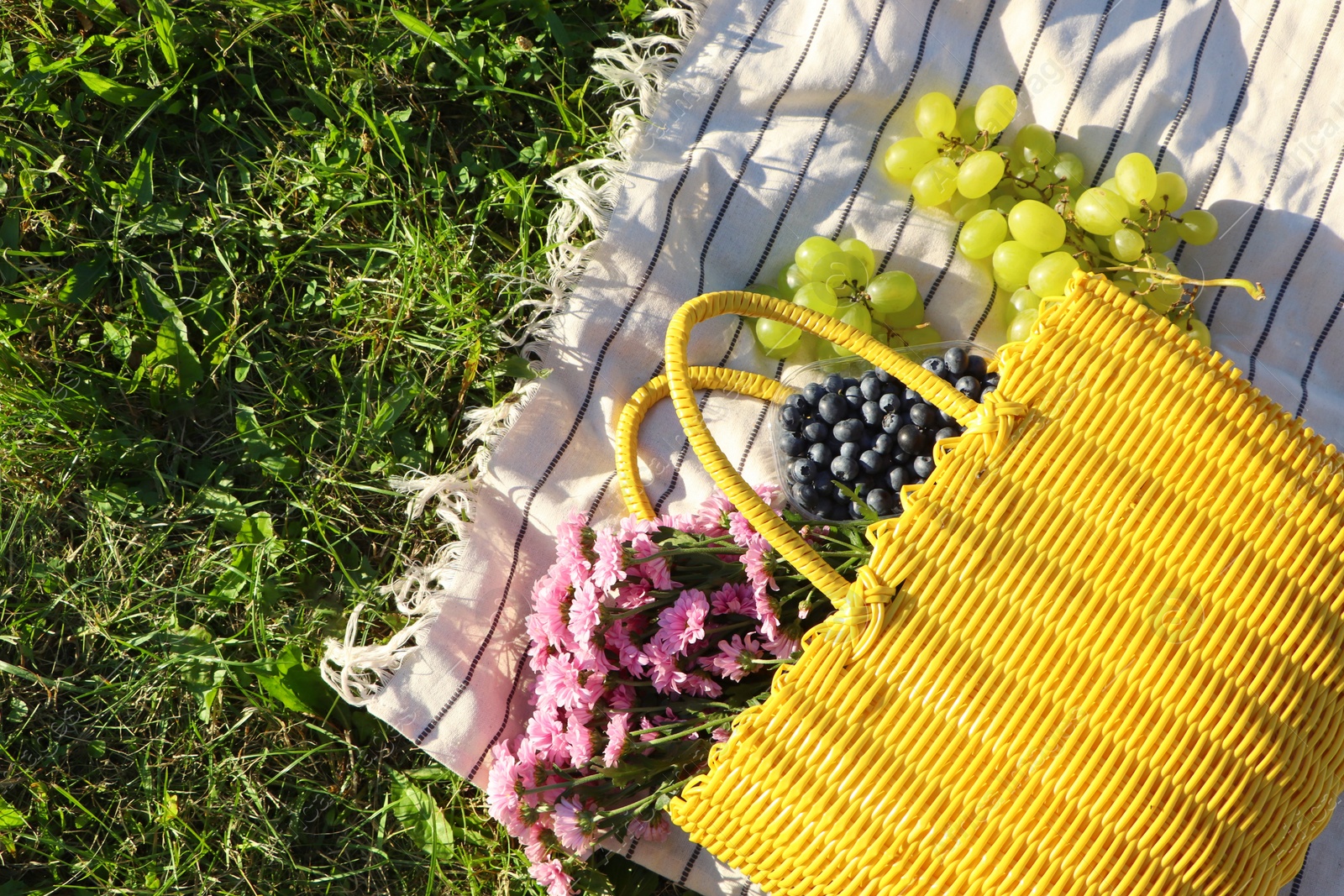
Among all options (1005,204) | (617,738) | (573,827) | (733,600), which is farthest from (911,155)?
(573,827)

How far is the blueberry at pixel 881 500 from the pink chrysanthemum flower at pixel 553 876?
637 millimetres

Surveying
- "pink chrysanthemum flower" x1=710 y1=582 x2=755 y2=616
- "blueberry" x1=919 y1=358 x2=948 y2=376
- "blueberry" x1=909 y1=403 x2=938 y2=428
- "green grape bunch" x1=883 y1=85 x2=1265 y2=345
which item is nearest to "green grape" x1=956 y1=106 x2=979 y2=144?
"green grape bunch" x1=883 y1=85 x2=1265 y2=345

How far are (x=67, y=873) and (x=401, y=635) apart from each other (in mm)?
706

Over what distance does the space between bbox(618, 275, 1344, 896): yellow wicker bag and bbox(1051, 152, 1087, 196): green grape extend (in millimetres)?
556

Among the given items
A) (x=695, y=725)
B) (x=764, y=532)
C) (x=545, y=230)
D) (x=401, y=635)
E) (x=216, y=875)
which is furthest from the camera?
(x=545, y=230)

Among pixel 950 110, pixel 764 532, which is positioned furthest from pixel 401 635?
pixel 950 110

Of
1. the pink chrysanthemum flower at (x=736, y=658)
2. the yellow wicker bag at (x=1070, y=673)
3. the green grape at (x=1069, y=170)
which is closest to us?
the yellow wicker bag at (x=1070, y=673)

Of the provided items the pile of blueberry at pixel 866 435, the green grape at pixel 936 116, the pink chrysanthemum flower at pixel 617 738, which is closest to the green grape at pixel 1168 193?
the green grape at pixel 936 116

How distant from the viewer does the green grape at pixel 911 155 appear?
1477 mm

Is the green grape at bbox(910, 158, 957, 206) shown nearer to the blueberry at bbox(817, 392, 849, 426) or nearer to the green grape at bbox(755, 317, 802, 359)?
the green grape at bbox(755, 317, 802, 359)

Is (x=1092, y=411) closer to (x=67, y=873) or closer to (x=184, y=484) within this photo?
(x=184, y=484)

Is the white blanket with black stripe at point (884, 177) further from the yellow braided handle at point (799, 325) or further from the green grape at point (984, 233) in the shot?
the yellow braided handle at point (799, 325)

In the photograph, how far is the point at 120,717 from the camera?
1.52 meters

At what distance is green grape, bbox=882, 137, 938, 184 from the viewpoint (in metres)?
1.48
